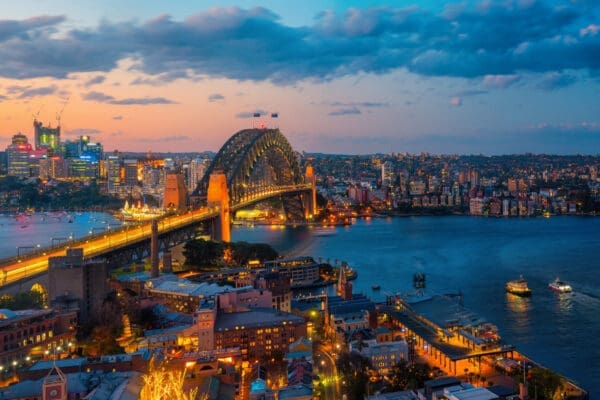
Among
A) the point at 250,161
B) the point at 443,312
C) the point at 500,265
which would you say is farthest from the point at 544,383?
the point at 250,161

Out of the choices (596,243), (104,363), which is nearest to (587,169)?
(596,243)

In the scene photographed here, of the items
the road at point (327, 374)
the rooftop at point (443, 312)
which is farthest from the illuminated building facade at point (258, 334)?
the rooftop at point (443, 312)

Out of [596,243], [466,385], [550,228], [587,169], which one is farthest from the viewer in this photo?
[587,169]

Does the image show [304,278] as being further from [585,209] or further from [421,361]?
[585,209]

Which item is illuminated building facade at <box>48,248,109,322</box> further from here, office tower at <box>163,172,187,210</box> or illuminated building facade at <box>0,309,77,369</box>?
office tower at <box>163,172,187,210</box>

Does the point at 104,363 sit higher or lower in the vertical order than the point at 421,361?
higher

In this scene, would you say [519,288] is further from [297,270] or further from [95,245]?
[95,245]

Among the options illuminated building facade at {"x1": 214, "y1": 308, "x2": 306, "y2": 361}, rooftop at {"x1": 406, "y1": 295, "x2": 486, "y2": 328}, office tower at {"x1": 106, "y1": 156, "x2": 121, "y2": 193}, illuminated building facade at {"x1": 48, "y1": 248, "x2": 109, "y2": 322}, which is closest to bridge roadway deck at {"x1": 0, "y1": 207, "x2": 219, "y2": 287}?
illuminated building facade at {"x1": 48, "y1": 248, "x2": 109, "y2": 322}
